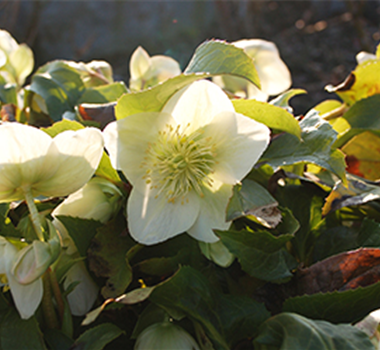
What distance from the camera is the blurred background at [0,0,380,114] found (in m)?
2.70

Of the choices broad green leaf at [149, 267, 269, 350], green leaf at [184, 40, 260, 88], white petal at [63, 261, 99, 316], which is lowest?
white petal at [63, 261, 99, 316]

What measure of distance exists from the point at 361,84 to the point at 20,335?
18.3 inches

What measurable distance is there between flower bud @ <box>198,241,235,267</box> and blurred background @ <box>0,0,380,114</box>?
91.8 inches

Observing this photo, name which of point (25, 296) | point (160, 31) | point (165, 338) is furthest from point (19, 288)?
point (160, 31)

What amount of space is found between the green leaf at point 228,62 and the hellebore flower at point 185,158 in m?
0.03

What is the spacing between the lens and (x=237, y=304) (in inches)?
14.2

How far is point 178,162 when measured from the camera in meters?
0.42

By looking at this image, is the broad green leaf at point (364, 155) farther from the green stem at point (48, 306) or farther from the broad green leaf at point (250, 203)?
the green stem at point (48, 306)

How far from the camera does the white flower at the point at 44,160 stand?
315 millimetres

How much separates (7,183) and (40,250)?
0.20 feet

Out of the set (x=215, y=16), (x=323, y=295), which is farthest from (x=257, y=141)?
(x=215, y=16)

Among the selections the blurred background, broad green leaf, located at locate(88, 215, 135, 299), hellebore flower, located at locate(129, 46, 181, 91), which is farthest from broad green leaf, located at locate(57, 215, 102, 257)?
the blurred background

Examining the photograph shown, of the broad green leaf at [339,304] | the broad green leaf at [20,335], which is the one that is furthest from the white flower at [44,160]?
the broad green leaf at [339,304]

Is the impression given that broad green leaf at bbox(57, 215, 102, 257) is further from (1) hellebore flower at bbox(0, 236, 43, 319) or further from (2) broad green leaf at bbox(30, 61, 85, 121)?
(2) broad green leaf at bbox(30, 61, 85, 121)
